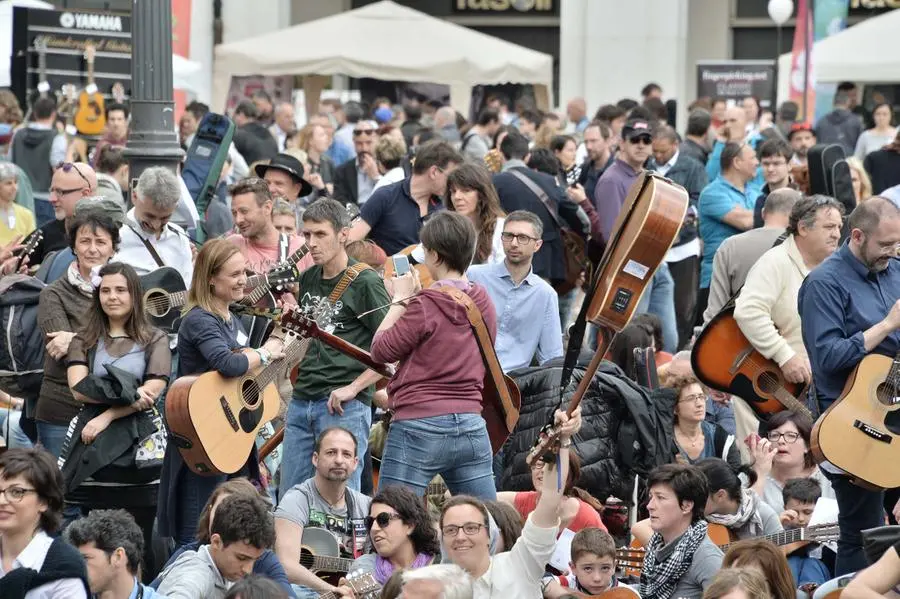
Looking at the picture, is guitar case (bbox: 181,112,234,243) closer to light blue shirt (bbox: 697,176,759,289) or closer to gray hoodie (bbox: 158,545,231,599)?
light blue shirt (bbox: 697,176,759,289)

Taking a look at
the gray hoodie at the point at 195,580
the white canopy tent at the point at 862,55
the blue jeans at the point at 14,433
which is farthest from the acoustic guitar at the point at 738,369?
the white canopy tent at the point at 862,55

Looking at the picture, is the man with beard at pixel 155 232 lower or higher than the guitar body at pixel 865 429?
higher

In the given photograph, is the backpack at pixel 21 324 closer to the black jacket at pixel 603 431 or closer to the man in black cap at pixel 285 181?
the black jacket at pixel 603 431

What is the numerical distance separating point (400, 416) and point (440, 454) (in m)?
0.23

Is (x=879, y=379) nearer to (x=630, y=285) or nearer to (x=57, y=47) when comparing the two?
(x=630, y=285)

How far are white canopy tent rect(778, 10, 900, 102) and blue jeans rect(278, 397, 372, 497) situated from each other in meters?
16.1

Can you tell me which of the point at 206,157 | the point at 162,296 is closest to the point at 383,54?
the point at 206,157

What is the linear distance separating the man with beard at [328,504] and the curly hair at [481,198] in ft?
7.63

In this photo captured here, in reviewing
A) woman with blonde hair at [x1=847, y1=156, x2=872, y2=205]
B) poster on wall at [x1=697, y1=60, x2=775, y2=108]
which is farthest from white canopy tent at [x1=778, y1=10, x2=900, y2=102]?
woman with blonde hair at [x1=847, y1=156, x2=872, y2=205]

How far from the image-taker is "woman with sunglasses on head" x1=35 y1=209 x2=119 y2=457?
798 centimetres

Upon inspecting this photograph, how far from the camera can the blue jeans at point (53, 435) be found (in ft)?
A: 26.4

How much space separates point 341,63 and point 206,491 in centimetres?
1662

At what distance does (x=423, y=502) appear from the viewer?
23.1 feet

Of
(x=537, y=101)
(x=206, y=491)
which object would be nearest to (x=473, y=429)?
(x=206, y=491)
